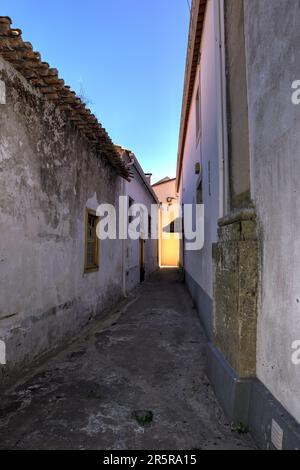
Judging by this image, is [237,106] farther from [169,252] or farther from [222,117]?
[169,252]

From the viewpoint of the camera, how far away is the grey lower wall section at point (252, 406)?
7.14 feet

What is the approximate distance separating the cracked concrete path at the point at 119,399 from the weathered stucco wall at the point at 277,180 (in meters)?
0.94

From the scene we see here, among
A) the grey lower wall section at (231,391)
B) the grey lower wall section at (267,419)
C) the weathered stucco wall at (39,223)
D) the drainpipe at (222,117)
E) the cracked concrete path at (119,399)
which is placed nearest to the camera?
the grey lower wall section at (267,419)

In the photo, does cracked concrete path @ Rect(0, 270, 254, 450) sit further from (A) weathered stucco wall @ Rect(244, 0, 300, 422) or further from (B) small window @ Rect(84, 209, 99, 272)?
(B) small window @ Rect(84, 209, 99, 272)

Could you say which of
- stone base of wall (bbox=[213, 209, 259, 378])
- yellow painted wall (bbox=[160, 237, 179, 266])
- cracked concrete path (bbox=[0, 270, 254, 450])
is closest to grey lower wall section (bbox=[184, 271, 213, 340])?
cracked concrete path (bbox=[0, 270, 254, 450])

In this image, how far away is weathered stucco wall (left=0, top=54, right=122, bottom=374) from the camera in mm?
3918

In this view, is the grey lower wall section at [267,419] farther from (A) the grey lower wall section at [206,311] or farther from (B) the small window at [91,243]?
(B) the small window at [91,243]

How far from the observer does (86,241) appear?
268 inches

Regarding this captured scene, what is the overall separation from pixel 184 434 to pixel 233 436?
0.43 meters

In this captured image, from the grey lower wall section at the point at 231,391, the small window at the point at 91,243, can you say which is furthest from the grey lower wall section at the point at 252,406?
the small window at the point at 91,243

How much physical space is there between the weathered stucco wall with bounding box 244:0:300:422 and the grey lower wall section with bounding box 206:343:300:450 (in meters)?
0.08

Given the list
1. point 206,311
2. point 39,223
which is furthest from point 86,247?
point 206,311

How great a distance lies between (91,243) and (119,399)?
4254 mm
